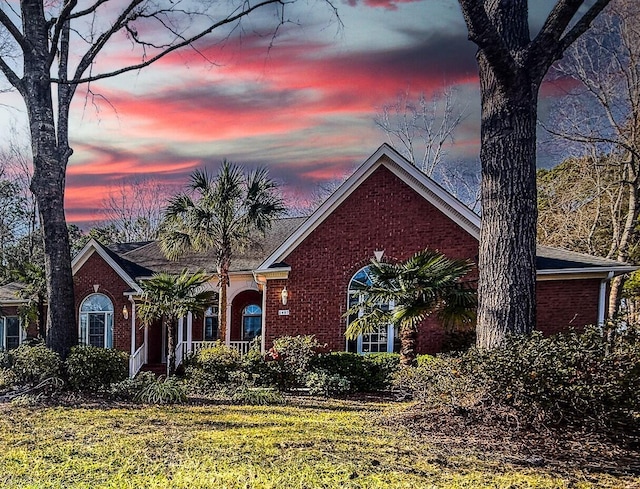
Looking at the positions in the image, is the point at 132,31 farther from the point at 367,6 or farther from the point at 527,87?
the point at 527,87

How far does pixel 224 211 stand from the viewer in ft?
52.6

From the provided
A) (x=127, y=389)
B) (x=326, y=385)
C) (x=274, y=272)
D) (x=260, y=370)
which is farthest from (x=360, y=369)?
(x=127, y=389)

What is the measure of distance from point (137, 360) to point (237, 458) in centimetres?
1403

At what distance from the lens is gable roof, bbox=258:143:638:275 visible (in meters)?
13.3

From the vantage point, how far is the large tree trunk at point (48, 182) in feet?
34.9

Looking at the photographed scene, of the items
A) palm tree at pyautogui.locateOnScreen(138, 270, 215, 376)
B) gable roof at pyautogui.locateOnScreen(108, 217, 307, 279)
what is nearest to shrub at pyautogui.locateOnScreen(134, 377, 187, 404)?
palm tree at pyautogui.locateOnScreen(138, 270, 215, 376)

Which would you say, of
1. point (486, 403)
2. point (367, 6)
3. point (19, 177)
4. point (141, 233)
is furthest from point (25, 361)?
point (141, 233)

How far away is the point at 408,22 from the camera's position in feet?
57.9

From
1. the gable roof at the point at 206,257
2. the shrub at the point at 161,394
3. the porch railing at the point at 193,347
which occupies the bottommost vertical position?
the porch railing at the point at 193,347

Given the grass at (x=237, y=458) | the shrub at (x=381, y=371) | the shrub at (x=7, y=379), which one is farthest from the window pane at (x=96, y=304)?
the grass at (x=237, y=458)

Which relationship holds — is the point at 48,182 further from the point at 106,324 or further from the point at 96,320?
the point at 96,320

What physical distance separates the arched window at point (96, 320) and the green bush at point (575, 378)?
54.3 ft

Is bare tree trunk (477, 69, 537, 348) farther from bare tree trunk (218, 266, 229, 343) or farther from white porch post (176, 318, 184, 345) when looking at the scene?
white porch post (176, 318, 184, 345)

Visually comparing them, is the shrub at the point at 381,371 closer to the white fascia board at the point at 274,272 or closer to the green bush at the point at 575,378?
the white fascia board at the point at 274,272
